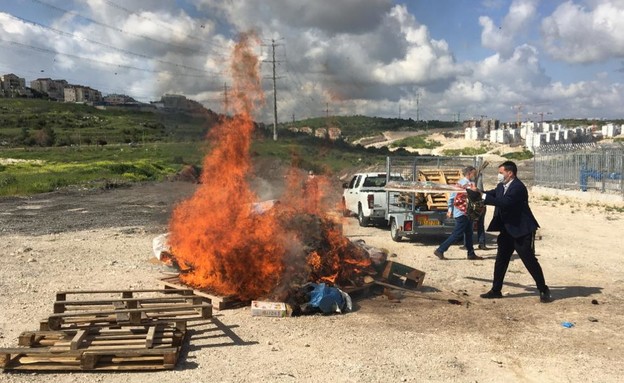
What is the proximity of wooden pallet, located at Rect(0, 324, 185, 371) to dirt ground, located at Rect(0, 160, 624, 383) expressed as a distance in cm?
12

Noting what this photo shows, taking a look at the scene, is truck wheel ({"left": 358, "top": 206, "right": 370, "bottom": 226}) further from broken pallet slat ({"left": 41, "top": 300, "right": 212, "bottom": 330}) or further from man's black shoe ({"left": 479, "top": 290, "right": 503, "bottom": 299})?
broken pallet slat ({"left": 41, "top": 300, "right": 212, "bottom": 330})

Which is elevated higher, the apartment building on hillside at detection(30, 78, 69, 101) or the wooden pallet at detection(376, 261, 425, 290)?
the apartment building on hillside at detection(30, 78, 69, 101)

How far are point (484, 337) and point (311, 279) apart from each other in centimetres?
281

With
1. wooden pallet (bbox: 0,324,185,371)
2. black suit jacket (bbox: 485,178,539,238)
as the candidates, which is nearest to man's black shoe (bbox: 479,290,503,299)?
black suit jacket (bbox: 485,178,539,238)

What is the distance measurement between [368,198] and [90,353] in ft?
37.0

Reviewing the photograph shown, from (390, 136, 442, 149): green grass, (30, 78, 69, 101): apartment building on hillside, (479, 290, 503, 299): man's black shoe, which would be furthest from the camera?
(30, 78, 69, 101): apartment building on hillside

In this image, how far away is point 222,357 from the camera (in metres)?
5.73

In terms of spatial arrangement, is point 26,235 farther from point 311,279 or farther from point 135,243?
point 311,279

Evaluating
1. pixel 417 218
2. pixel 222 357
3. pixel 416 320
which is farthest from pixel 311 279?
pixel 417 218

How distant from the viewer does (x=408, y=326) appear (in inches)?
267

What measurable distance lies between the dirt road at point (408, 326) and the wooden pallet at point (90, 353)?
0.13 meters

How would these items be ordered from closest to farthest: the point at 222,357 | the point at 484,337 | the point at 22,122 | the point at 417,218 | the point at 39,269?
the point at 222,357 < the point at 484,337 < the point at 39,269 < the point at 417,218 < the point at 22,122

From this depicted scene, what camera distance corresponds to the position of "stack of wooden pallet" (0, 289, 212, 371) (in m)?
5.32

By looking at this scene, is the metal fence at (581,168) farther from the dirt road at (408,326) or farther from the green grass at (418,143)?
the green grass at (418,143)
